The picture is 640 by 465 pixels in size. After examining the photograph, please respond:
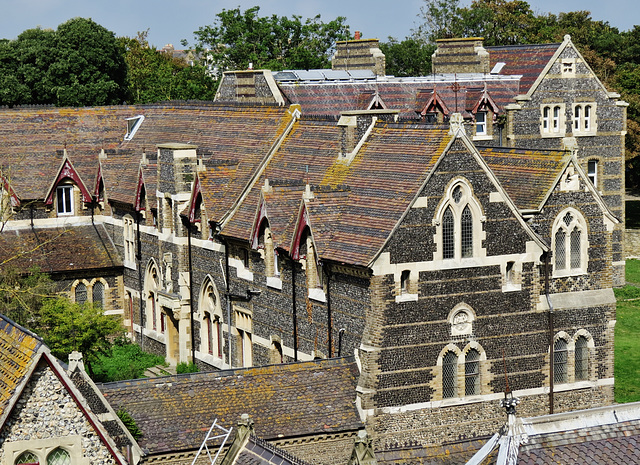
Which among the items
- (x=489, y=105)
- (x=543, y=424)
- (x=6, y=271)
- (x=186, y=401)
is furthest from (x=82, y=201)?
(x=543, y=424)

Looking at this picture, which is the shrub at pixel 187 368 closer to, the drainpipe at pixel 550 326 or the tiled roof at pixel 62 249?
the tiled roof at pixel 62 249

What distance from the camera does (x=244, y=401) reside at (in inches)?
1276

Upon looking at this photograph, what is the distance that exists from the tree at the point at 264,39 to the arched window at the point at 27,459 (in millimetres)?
65401

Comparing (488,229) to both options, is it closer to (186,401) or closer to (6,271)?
(186,401)

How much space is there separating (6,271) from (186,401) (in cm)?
1808

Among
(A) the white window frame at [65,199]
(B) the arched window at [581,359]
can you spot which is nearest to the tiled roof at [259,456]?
(B) the arched window at [581,359]

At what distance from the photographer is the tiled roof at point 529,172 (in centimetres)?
3600

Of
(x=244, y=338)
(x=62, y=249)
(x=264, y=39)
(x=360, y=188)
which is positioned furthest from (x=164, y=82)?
(x=360, y=188)

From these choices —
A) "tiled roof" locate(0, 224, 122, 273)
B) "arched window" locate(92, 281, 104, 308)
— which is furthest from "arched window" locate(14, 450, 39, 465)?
"arched window" locate(92, 281, 104, 308)

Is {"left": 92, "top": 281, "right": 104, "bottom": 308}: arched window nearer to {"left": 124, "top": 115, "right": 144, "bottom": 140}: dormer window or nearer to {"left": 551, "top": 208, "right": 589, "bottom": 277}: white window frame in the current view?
{"left": 124, "top": 115, "right": 144, "bottom": 140}: dormer window

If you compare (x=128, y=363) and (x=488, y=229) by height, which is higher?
(x=488, y=229)

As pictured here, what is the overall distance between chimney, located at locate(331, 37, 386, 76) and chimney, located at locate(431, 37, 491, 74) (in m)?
3.16

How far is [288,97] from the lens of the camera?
58.7 m

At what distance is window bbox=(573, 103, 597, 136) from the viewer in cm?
6256
